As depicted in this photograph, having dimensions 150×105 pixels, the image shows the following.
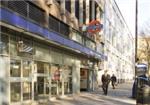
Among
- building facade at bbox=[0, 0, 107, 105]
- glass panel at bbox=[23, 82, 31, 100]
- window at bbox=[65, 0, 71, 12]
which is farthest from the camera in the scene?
window at bbox=[65, 0, 71, 12]

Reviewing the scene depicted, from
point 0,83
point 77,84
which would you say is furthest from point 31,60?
point 77,84

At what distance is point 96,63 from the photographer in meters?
41.8

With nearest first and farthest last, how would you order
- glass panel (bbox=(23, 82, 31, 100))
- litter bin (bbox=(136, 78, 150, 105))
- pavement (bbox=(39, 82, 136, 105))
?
glass panel (bbox=(23, 82, 31, 100)), pavement (bbox=(39, 82, 136, 105)), litter bin (bbox=(136, 78, 150, 105))

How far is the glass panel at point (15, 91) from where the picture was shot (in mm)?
17931

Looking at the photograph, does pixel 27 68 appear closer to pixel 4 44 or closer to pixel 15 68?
pixel 15 68

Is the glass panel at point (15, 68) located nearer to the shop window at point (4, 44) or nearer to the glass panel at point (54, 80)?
the shop window at point (4, 44)

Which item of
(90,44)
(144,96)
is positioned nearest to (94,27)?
(90,44)

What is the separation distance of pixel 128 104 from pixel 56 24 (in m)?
6.32

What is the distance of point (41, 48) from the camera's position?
22125mm

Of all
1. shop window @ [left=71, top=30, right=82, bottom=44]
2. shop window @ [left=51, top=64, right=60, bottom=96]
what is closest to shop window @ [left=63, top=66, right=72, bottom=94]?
shop window @ [left=51, top=64, right=60, bottom=96]

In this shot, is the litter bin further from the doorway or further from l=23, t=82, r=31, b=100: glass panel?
the doorway

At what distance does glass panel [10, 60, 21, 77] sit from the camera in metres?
18.0

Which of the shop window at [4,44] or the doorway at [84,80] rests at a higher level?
the shop window at [4,44]

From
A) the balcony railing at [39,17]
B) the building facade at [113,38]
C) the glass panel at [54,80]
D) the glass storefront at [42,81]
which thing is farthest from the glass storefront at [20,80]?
the building facade at [113,38]
